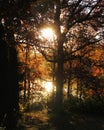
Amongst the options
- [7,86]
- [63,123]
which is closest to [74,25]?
[63,123]

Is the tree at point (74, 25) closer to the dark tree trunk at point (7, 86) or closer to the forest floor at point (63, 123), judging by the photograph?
the forest floor at point (63, 123)

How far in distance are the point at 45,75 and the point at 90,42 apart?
23.2m

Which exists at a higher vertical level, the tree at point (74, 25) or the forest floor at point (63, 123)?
the tree at point (74, 25)

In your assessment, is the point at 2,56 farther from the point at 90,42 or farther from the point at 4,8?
the point at 90,42

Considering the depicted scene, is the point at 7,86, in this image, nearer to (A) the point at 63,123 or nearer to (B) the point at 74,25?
(A) the point at 63,123

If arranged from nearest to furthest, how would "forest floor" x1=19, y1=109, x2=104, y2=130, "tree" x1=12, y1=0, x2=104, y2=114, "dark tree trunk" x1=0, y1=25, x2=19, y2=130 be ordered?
"dark tree trunk" x1=0, y1=25, x2=19, y2=130, "forest floor" x1=19, y1=109, x2=104, y2=130, "tree" x1=12, y1=0, x2=104, y2=114

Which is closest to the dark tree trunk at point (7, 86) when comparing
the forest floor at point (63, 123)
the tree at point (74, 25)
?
the forest floor at point (63, 123)

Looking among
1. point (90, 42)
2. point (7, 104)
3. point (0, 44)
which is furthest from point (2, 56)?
point (90, 42)

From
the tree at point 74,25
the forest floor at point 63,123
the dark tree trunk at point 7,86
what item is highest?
the tree at point 74,25

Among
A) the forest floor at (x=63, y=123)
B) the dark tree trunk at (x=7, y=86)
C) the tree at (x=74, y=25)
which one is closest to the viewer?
the dark tree trunk at (x=7, y=86)

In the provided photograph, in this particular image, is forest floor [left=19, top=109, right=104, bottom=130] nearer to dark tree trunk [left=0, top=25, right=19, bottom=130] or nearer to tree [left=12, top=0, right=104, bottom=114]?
dark tree trunk [left=0, top=25, right=19, bottom=130]

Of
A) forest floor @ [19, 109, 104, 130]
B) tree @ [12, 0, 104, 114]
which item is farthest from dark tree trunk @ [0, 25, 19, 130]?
tree @ [12, 0, 104, 114]

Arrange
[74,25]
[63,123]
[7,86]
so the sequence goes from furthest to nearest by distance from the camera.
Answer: [74,25], [63,123], [7,86]

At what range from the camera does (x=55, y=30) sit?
2225 cm
